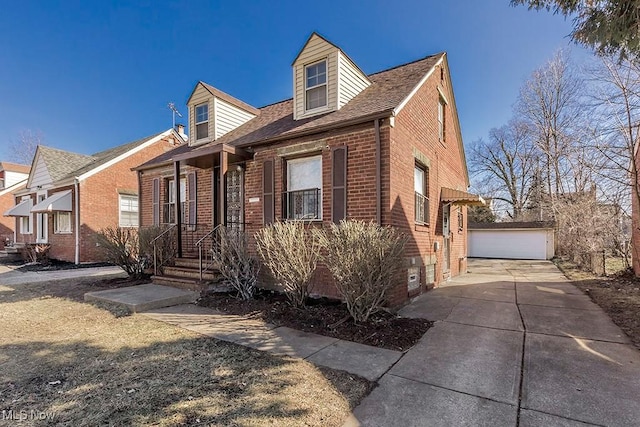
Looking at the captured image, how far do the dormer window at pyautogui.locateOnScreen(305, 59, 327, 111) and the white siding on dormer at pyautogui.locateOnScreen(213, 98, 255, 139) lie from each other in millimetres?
3579

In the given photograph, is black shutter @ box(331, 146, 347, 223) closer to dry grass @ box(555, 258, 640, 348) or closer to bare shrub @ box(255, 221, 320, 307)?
bare shrub @ box(255, 221, 320, 307)

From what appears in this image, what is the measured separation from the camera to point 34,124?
1259 inches

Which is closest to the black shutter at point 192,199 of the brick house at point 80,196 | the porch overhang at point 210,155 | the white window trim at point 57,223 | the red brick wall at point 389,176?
the red brick wall at point 389,176

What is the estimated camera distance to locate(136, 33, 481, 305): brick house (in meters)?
6.53

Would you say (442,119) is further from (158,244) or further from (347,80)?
(158,244)

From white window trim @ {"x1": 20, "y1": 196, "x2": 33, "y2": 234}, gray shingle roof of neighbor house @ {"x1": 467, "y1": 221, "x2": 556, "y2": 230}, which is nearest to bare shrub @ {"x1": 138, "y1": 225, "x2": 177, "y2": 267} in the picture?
white window trim @ {"x1": 20, "y1": 196, "x2": 33, "y2": 234}

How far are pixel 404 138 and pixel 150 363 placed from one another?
20.0ft

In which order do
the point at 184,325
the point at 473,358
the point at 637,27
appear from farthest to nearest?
the point at 184,325
the point at 637,27
the point at 473,358

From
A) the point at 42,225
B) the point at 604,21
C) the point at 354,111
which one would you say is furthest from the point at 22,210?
the point at 604,21

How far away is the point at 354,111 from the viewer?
718cm

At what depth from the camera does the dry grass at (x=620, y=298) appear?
5150mm

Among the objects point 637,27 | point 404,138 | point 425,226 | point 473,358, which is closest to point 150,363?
point 473,358

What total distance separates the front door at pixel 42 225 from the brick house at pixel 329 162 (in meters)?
9.80

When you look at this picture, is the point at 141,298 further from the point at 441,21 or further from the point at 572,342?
the point at 441,21
